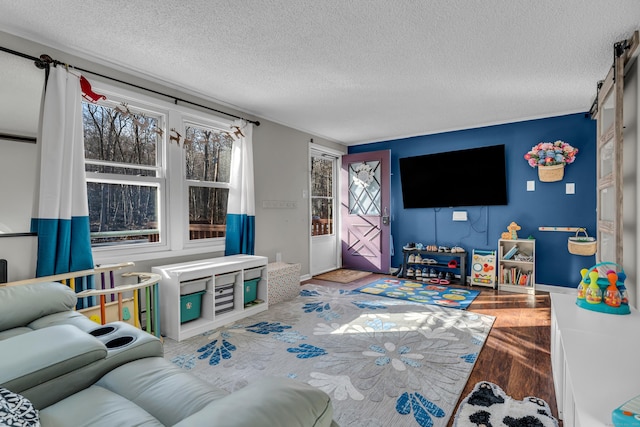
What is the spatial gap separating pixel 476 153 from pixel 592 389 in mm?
4085

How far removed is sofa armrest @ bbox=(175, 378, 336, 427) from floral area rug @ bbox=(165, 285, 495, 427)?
1.02 metres

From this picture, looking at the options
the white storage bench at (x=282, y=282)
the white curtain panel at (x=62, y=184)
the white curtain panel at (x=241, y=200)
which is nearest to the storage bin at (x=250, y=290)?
the white storage bench at (x=282, y=282)

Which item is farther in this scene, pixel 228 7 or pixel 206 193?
pixel 206 193

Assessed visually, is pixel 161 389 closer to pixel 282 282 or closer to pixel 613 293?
pixel 613 293

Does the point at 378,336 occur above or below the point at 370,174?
below

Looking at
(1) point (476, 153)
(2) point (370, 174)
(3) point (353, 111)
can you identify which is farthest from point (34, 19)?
(1) point (476, 153)

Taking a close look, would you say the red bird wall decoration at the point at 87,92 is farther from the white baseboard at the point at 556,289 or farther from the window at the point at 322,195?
the white baseboard at the point at 556,289

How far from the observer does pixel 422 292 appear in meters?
4.22

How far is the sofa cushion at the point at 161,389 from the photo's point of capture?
1.08 metres

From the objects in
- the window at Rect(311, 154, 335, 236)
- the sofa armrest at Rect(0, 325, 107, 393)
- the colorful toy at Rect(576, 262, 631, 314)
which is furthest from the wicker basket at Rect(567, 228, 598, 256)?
the sofa armrest at Rect(0, 325, 107, 393)

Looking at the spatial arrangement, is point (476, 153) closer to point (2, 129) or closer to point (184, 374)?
point (184, 374)

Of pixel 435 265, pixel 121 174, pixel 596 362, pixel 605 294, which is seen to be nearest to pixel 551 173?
pixel 435 265

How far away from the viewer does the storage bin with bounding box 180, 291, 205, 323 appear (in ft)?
9.40

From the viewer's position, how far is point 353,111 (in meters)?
4.03
